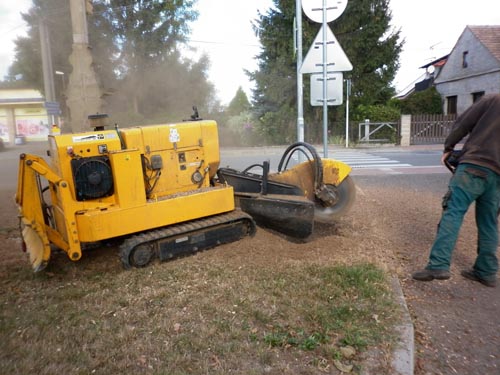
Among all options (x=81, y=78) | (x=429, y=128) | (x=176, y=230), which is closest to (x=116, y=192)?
(x=176, y=230)

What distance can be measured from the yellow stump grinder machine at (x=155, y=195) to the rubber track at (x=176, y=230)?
0.01m

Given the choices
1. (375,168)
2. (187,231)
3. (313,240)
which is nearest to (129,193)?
(187,231)

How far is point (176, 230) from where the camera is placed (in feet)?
14.0

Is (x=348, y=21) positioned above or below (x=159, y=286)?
above

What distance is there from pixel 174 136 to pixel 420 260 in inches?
116

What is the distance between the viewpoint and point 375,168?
12.9m

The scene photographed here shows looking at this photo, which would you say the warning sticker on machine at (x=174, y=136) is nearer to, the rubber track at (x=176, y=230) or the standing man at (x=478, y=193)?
the rubber track at (x=176, y=230)

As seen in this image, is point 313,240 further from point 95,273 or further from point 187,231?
point 95,273

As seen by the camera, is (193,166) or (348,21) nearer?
(193,166)

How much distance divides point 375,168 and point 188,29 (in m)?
17.5

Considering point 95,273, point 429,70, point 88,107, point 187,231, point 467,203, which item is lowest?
point 95,273

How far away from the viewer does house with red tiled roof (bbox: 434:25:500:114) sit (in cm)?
2517

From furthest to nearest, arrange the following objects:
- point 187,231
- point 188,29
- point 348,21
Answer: point 188,29
point 348,21
point 187,231

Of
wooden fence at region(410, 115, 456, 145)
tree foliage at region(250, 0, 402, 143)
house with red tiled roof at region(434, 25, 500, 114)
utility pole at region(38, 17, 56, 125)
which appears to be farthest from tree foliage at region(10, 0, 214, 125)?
house with red tiled roof at region(434, 25, 500, 114)
